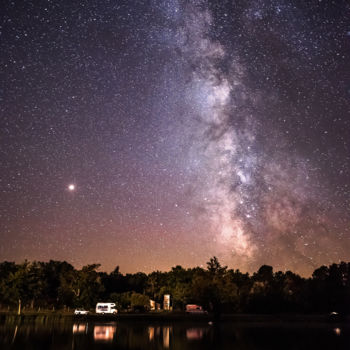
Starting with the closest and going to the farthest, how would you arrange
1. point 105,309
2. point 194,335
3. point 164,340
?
point 164,340 → point 194,335 → point 105,309

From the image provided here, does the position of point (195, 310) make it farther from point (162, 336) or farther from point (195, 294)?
point (162, 336)

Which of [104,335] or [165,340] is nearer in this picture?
[165,340]

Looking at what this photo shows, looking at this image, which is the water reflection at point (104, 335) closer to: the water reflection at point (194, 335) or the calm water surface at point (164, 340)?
the calm water surface at point (164, 340)

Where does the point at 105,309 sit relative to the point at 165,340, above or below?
above

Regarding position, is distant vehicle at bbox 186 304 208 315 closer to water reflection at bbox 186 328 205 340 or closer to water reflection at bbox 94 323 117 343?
water reflection at bbox 186 328 205 340

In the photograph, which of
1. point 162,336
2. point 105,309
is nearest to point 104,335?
point 162,336

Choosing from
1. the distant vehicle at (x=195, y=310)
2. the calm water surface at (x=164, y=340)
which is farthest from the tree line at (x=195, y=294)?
the calm water surface at (x=164, y=340)

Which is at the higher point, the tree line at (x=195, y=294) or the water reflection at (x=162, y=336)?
the tree line at (x=195, y=294)

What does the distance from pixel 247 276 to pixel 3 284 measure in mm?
74605

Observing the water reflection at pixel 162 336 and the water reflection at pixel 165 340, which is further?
the water reflection at pixel 162 336

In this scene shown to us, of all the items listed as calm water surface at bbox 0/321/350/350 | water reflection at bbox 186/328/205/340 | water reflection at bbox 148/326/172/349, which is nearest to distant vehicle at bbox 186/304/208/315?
water reflection at bbox 186/328/205/340

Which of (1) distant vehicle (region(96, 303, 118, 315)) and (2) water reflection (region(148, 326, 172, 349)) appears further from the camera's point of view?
(1) distant vehicle (region(96, 303, 118, 315))

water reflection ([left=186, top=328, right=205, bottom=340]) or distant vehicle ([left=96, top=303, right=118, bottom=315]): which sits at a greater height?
distant vehicle ([left=96, top=303, right=118, bottom=315])

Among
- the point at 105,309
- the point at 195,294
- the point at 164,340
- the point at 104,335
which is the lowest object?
the point at 164,340
